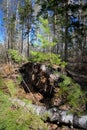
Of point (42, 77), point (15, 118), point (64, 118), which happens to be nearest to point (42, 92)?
point (42, 77)

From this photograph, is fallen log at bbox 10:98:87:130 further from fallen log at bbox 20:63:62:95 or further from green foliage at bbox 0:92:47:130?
green foliage at bbox 0:92:47:130

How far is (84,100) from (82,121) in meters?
0.65

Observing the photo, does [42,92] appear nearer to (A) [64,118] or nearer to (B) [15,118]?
(A) [64,118]

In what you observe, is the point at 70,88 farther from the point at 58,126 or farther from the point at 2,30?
the point at 2,30

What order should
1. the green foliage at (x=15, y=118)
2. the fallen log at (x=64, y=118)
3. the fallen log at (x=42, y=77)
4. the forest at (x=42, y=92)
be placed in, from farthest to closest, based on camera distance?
the fallen log at (x=42, y=77) → the fallen log at (x=64, y=118) → the forest at (x=42, y=92) → the green foliage at (x=15, y=118)

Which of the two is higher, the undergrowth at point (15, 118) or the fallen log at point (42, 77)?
the undergrowth at point (15, 118)

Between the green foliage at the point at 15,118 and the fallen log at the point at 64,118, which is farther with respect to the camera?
the fallen log at the point at 64,118

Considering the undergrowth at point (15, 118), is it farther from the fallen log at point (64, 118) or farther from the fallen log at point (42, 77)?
the fallen log at point (42, 77)

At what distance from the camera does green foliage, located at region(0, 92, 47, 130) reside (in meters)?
2.60

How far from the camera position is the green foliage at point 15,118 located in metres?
2.60

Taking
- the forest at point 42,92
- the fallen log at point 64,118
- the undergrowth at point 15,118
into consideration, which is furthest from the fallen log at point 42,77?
the undergrowth at point 15,118

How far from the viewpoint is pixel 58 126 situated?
570 centimetres

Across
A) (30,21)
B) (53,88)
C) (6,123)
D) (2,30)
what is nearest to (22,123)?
(6,123)

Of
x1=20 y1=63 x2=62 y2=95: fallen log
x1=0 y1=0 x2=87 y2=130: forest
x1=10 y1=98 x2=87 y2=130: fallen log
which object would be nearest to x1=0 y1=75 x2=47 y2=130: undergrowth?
x1=0 y1=0 x2=87 y2=130: forest
